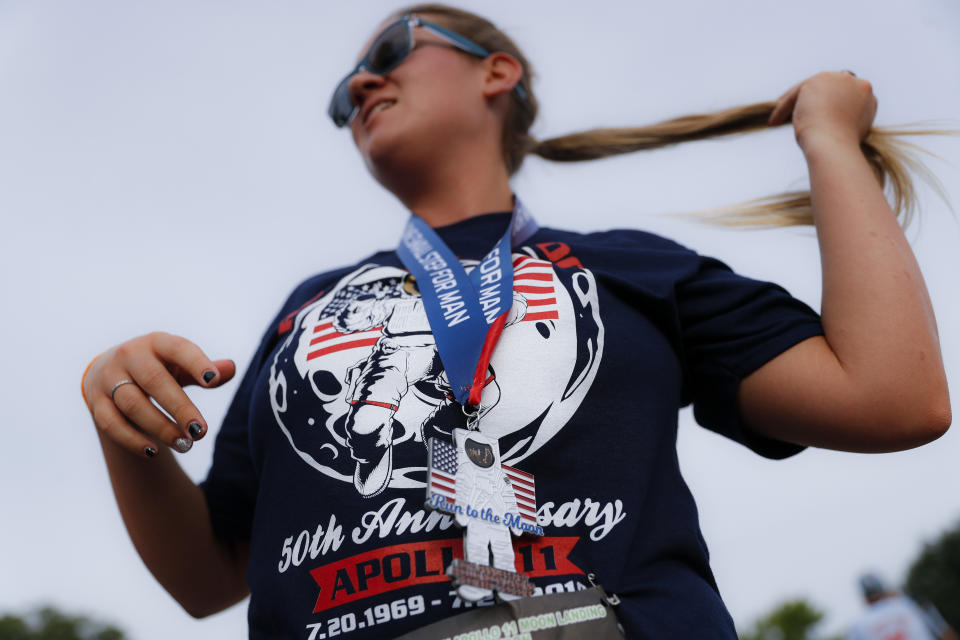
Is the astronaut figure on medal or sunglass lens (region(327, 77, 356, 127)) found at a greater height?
sunglass lens (region(327, 77, 356, 127))

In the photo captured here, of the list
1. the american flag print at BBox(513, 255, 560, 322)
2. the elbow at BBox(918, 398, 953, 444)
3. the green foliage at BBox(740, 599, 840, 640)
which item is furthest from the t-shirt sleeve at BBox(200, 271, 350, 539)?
the green foliage at BBox(740, 599, 840, 640)

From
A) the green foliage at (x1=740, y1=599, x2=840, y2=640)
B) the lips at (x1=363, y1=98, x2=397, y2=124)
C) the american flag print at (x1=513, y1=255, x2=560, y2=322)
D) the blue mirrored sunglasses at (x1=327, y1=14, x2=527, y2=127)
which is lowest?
the green foliage at (x1=740, y1=599, x2=840, y2=640)

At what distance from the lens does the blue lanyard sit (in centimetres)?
152

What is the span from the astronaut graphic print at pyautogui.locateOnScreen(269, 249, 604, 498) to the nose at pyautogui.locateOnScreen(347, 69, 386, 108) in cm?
79

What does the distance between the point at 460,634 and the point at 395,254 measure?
3.61 ft

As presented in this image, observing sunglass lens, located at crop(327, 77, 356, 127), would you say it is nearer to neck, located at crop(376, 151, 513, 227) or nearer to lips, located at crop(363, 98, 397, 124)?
lips, located at crop(363, 98, 397, 124)

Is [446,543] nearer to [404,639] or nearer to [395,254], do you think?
[404,639]

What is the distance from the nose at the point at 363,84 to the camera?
231 cm

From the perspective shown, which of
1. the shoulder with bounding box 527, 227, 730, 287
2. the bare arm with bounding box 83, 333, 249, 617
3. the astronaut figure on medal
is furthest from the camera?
the shoulder with bounding box 527, 227, 730, 287

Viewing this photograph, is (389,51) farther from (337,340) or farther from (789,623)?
(789,623)

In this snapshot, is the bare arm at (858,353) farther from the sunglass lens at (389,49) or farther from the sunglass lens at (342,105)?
the sunglass lens at (342,105)

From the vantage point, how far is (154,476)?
5.90 feet

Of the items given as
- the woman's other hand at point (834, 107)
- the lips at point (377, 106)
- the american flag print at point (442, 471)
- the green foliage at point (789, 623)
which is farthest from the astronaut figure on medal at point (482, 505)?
the green foliage at point (789, 623)

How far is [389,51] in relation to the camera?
2.34 meters
